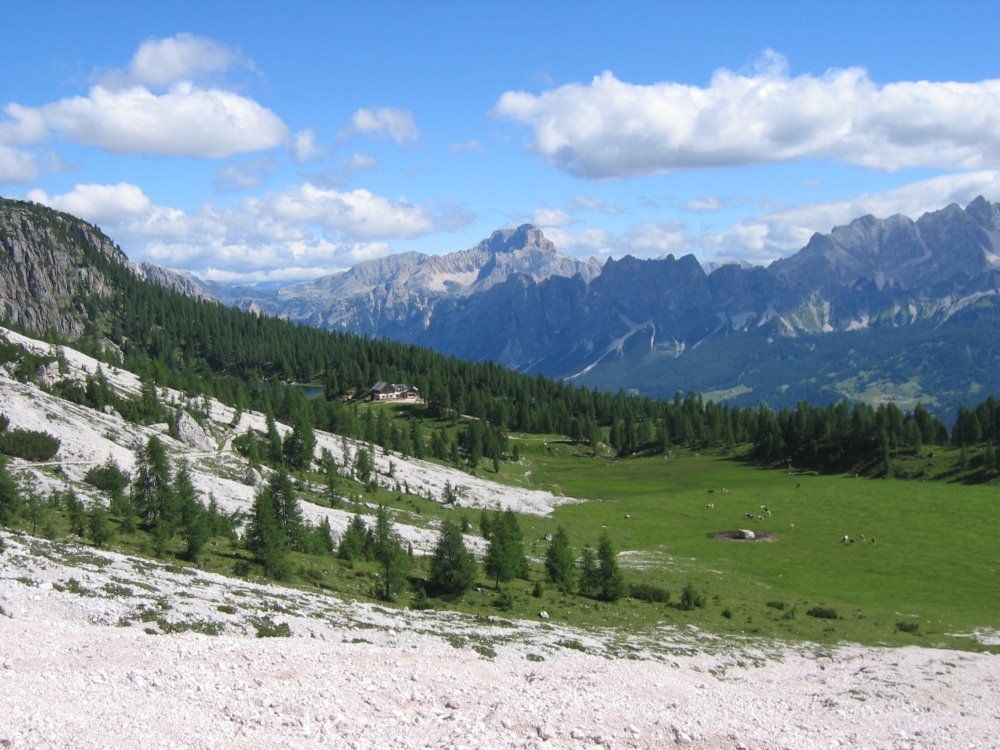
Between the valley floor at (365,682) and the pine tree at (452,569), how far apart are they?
12.3 metres

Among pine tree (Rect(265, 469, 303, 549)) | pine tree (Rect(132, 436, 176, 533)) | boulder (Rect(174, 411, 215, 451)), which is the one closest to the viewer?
pine tree (Rect(132, 436, 176, 533))

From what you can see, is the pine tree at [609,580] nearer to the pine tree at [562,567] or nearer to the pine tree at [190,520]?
the pine tree at [562,567]

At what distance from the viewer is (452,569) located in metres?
65.0

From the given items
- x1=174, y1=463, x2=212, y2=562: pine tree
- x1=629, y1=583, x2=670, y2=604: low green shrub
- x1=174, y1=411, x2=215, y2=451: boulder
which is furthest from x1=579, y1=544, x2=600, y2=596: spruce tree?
x1=174, y1=411, x2=215, y2=451: boulder

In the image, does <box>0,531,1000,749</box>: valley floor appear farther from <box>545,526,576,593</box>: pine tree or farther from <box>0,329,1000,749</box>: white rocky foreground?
<box>545,526,576,593</box>: pine tree

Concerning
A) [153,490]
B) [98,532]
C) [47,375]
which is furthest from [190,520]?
[47,375]

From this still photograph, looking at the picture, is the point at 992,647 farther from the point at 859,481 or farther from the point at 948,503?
the point at 859,481

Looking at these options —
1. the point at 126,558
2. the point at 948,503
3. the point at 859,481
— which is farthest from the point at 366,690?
the point at 859,481

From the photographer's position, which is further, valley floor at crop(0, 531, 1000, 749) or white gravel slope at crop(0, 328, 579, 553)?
white gravel slope at crop(0, 328, 579, 553)

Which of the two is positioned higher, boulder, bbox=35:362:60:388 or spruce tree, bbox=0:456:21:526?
boulder, bbox=35:362:60:388

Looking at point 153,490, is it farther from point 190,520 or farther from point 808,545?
point 808,545

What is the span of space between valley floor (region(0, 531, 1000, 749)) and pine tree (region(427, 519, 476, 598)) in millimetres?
12345

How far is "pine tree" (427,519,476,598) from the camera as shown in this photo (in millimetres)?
64625

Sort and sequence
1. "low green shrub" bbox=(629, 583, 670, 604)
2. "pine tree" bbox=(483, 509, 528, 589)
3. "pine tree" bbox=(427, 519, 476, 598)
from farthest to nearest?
1. "low green shrub" bbox=(629, 583, 670, 604)
2. "pine tree" bbox=(483, 509, 528, 589)
3. "pine tree" bbox=(427, 519, 476, 598)
